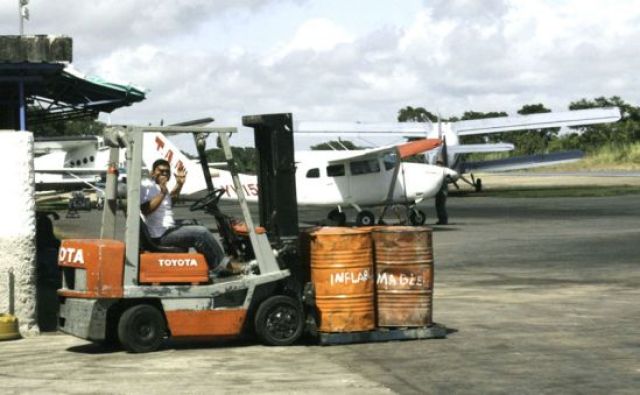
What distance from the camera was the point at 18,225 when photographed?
43.8 ft

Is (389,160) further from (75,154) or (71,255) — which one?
(75,154)

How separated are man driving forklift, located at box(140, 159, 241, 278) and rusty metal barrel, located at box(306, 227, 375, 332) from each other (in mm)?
922

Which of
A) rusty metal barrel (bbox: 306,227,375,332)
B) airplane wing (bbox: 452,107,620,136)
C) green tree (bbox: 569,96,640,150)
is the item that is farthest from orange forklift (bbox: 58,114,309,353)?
green tree (bbox: 569,96,640,150)

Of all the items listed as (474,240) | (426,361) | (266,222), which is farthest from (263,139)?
(474,240)

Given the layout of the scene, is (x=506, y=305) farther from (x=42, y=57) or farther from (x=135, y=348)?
(x=42, y=57)

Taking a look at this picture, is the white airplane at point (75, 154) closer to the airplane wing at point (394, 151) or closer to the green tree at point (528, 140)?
the airplane wing at point (394, 151)

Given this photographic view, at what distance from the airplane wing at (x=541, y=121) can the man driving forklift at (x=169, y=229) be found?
50.4 metres

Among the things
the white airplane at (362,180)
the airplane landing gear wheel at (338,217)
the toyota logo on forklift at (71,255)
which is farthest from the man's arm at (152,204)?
the white airplane at (362,180)

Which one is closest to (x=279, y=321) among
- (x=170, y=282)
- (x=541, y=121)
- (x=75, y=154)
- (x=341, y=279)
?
(x=341, y=279)

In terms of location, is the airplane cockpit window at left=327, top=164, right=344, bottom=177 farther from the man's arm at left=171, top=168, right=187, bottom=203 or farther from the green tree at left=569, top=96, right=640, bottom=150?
the green tree at left=569, top=96, right=640, bottom=150

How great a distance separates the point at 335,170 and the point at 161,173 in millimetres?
26606

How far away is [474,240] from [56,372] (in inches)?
759

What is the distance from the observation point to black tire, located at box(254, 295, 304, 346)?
1198 cm

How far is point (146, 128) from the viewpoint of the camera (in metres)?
11.6
